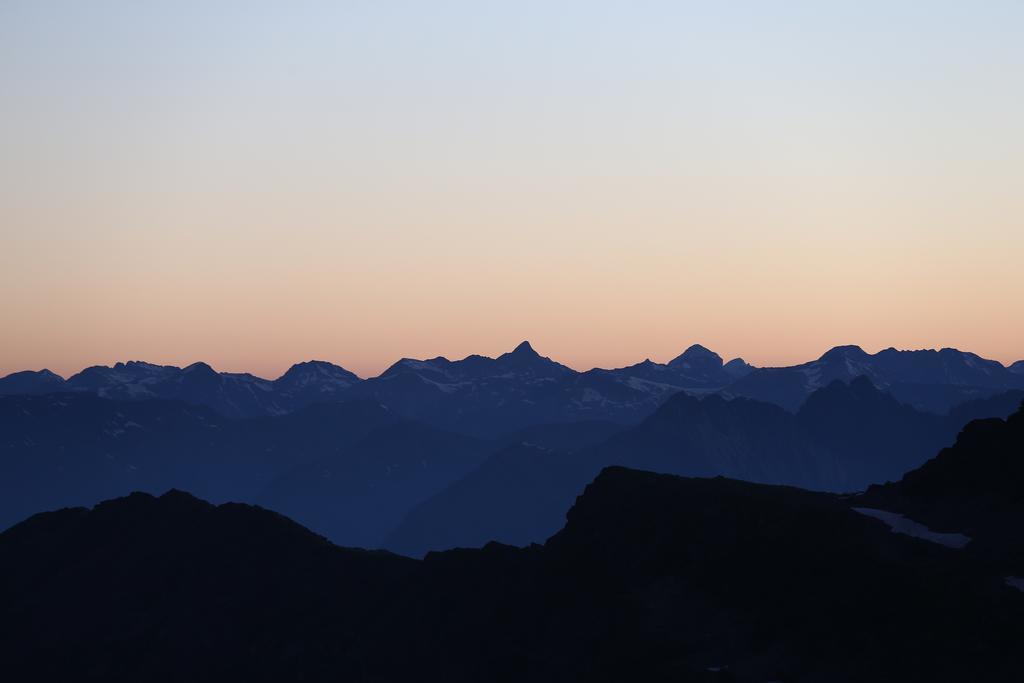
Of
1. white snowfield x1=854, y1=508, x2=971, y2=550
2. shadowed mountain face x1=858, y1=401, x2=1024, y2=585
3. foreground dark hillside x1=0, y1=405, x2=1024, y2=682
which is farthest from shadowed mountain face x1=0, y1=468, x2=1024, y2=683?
shadowed mountain face x1=858, y1=401, x2=1024, y2=585

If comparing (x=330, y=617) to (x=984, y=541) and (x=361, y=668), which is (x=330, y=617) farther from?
(x=984, y=541)

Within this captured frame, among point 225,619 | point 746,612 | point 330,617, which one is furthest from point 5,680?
point 746,612

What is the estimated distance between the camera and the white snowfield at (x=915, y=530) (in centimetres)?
13700

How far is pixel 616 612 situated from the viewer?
15138 centimetres

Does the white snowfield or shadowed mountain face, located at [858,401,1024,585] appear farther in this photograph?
shadowed mountain face, located at [858,401,1024,585]

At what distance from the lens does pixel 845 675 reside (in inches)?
4840

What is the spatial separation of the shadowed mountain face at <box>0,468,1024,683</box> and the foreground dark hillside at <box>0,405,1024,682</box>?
0.24 meters

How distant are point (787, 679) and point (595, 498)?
167ft

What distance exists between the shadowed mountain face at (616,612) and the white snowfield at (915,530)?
1.99 metres

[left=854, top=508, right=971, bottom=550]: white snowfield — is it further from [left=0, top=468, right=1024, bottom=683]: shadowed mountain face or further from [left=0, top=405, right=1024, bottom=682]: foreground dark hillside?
[left=0, top=468, right=1024, bottom=683]: shadowed mountain face

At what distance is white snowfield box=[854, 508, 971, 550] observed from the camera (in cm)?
13700

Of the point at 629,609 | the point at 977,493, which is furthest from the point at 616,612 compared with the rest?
the point at 977,493

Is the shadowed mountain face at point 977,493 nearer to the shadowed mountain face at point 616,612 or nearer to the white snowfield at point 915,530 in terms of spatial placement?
the white snowfield at point 915,530

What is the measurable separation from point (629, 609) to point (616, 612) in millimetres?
1721
